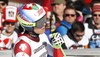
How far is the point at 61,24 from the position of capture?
17.1ft

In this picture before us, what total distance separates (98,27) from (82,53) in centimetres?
95

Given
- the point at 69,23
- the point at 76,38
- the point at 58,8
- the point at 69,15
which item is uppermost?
the point at 58,8

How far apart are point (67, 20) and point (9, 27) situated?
4.59ft

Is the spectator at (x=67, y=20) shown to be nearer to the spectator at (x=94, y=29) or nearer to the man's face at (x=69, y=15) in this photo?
the man's face at (x=69, y=15)

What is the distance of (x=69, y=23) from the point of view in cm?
534

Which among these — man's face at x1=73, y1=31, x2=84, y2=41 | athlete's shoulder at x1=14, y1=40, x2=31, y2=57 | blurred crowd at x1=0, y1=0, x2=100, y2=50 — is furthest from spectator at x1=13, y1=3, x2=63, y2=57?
man's face at x1=73, y1=31, x2=84, y2=41

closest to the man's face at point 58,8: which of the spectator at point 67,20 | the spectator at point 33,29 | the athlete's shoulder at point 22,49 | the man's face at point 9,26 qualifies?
the spectator at point 67,20

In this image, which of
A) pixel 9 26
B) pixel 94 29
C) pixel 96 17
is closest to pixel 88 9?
pixel 96 17

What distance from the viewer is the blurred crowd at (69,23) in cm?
508

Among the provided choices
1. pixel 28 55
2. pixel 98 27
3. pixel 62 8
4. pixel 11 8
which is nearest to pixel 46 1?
pixel 62 8

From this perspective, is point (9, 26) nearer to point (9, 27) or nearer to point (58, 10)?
point (9, 27)

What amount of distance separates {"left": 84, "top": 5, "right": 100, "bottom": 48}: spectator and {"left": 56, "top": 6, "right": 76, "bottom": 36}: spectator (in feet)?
1.26

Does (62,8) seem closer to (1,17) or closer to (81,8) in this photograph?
(81,8)

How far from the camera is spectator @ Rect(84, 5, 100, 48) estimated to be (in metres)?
5.30
